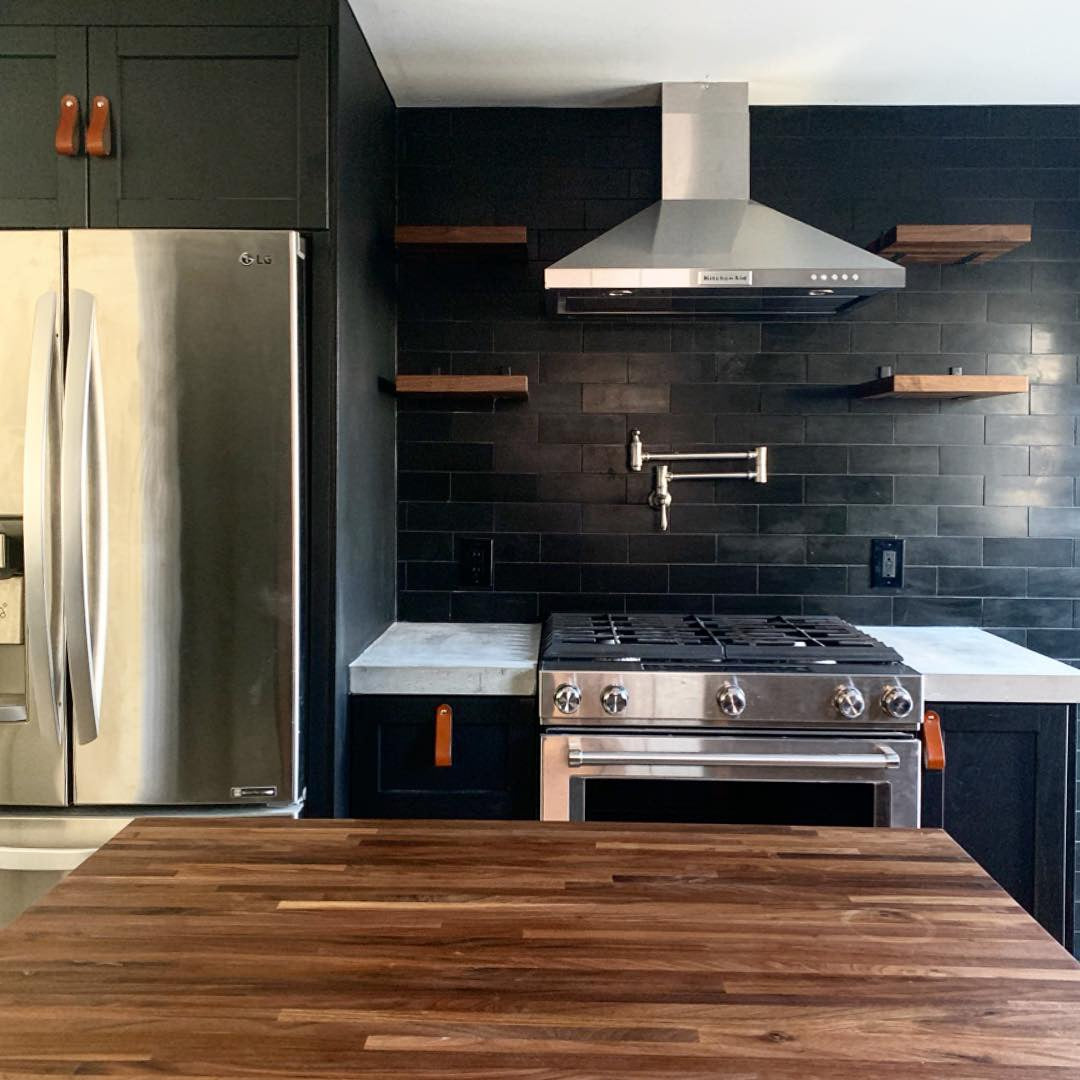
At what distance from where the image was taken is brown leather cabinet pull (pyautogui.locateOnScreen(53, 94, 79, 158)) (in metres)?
2.24

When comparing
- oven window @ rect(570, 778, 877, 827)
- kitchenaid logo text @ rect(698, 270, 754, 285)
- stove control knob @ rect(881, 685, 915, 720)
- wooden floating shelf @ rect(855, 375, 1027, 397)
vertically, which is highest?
kitchenaid logo text @ rect(698, 270, 754, 285)

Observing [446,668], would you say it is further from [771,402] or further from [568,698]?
[771,402]

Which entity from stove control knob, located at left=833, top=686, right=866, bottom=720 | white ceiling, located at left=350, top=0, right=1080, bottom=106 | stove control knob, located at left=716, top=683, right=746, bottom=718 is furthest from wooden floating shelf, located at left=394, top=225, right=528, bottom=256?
stove control knob, located at left=833, top=686, right=866, bottom=720

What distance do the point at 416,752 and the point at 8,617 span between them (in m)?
1.02

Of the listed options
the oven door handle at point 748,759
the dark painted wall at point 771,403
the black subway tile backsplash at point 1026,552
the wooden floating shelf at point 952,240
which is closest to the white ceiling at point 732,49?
the dark painted wall at point 771,403

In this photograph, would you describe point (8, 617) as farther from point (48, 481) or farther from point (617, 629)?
point (617, 629)

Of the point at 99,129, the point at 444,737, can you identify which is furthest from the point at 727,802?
the point at 99,129

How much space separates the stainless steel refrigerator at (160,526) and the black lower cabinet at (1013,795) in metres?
1.65

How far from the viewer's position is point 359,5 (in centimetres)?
248

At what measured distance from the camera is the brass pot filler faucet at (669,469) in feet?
10.4

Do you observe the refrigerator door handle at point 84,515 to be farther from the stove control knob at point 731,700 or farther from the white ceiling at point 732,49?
the stove control knob at point 731,700

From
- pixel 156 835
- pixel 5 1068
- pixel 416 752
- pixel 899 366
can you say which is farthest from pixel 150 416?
pixel 899 366

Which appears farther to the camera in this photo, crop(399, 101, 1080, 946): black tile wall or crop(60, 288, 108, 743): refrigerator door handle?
crop(399, 101, 1080, 946): black tile wall

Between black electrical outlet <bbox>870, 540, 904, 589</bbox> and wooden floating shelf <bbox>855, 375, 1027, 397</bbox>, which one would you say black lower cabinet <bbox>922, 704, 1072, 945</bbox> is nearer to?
black electrical outlet <bbox>870, 540, 904, 589</bbox>
